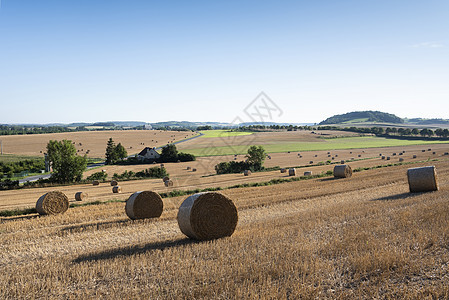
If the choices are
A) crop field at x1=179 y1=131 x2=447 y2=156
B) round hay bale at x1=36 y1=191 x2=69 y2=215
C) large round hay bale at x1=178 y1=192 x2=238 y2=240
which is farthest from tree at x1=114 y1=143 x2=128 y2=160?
large round hay bale at x1=178 y1=192 x2=238 y2=240

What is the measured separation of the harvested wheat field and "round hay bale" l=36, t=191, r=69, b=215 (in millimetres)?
5604

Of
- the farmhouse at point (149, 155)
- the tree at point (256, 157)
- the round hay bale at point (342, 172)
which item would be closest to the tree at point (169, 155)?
the farmhouse at point (149, 155)

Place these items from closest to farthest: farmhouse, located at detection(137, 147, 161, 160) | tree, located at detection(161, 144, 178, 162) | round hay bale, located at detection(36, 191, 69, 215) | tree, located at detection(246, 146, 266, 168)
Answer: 1. round hay bale, located at detection(36, 191, 69, 215)
2. tree, located at detection(246, 146, 266, 168)
3. tree, located at detection(161, 144, 178, 162)
4. farmhouse, located at detection(137, 147, 161, 160)

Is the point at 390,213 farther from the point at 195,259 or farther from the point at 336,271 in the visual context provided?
the point at 195,259

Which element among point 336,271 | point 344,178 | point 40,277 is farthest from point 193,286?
point 344,178

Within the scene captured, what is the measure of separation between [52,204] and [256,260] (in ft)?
48.0

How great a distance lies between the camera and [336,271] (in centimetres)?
709

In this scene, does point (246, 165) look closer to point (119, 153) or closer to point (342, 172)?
point (342, 172)

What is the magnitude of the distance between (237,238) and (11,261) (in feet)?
19.4

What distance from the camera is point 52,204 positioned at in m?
19.2

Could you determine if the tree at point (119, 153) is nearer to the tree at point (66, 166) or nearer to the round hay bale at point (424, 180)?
the tree at point (66, 166)

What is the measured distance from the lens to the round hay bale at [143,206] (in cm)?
1601

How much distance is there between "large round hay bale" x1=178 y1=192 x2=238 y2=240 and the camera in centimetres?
1069

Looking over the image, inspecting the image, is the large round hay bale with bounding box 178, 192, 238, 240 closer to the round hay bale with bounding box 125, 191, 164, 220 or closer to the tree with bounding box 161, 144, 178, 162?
the round hay bale with bounding box 125, 191, 164, 220
